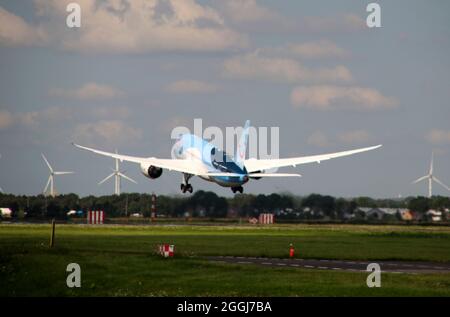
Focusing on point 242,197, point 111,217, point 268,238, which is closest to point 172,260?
point 268,238

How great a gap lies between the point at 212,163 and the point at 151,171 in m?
7.87

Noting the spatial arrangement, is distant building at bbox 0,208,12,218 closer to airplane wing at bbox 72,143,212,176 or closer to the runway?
airplane wing at bbox 72,143,212,176

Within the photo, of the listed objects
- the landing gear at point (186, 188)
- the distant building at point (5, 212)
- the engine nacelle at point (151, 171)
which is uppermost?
the engine nacelle at point (151, 171)

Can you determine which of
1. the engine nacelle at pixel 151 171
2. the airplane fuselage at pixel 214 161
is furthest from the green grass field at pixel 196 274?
the engine nacelle at pixel 151 171

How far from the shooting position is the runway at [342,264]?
6556 centimetres

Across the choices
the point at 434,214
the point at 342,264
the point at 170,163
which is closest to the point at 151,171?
the point at 170,163

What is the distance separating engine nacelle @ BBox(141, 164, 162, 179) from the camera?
118 m

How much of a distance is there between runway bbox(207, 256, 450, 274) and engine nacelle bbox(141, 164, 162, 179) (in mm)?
44919

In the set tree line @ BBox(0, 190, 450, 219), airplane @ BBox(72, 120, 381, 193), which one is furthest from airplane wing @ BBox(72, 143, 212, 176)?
tree line @ BBox(0, 190, 450, 219)

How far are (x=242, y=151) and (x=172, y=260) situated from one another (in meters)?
55.7

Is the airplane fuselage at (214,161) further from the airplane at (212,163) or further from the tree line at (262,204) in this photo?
the tree line at (262,204)

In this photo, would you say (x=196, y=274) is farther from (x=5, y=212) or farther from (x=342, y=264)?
(x=5, y=212)

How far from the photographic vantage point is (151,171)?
→ 389ft

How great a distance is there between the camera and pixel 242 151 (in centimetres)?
11988
